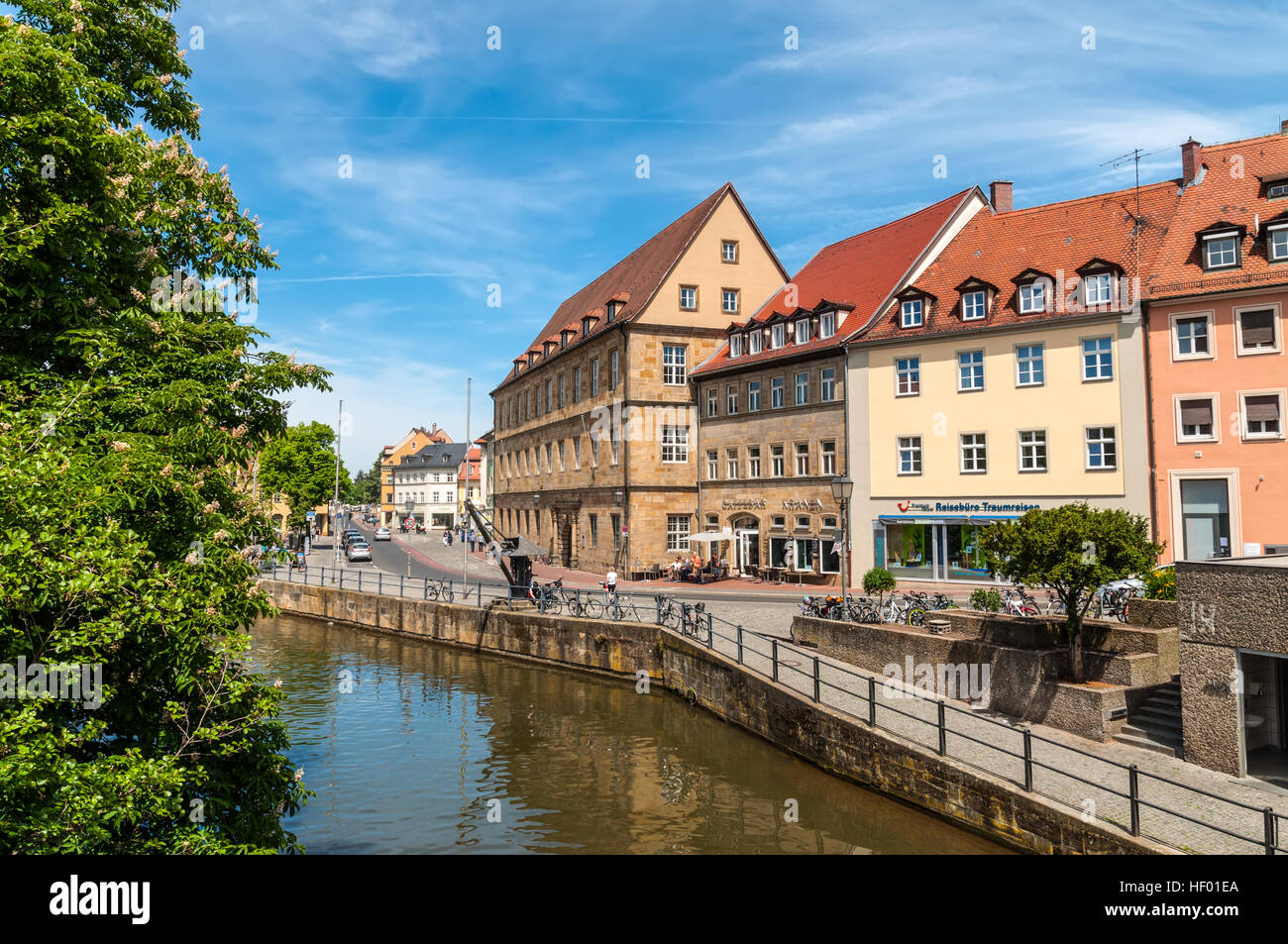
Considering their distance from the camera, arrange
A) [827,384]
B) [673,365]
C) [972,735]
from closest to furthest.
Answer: [972,735] < [827,384] < [673,365]

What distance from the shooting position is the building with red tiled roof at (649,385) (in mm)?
41438

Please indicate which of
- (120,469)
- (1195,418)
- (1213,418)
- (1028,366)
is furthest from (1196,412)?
(120,469)

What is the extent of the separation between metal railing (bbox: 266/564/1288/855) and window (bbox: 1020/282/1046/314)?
16054 millimetres

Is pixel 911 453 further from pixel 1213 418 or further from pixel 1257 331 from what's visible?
pixel 1257 331

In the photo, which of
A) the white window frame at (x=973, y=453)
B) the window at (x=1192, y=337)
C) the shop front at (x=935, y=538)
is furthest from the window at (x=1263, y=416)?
the white window frame at (x=973, y=453)

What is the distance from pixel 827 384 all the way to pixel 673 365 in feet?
34.0

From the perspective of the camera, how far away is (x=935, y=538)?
3136 centimetres

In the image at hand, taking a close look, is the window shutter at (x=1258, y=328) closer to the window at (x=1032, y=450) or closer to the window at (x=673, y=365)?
the window at (x=1032, y=450)

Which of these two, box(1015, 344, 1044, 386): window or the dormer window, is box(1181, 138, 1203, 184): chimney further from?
box(1015, 344, 1044, 386): window

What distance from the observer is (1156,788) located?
38.0ft

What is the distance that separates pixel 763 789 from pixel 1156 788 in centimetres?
633

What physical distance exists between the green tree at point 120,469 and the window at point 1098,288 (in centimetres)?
2723

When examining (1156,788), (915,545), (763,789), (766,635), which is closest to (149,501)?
(763,789)
